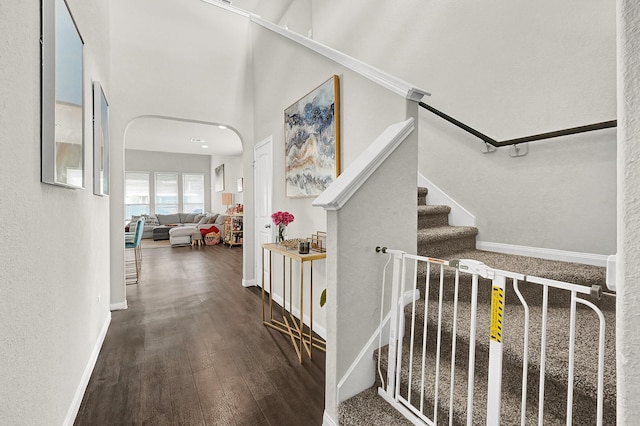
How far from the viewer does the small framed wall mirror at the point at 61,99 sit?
1.21 m

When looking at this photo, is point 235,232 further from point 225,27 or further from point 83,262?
point 83,262

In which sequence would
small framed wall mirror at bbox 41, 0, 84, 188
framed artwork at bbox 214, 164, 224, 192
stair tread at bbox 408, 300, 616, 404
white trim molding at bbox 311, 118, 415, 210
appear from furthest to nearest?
framed artwork at bbox 214, 164, 224, 192
white trim molding at bbox 311, 118, 415, 210
small framed wall mirror at bbox 41, 0, 84, 188
stair tread at bbox 408, 300, 616, 404

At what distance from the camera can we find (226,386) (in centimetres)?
193

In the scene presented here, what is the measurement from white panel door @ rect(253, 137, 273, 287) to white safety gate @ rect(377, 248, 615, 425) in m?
2.38

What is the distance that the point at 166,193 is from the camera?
10461mm

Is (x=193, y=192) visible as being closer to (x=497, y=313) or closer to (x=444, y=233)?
(x=444, y=233)

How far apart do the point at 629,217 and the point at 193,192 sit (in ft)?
38.7

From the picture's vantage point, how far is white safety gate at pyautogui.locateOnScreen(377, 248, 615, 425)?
3.31ft

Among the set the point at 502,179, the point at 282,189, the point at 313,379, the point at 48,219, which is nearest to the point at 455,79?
the point at 502,179

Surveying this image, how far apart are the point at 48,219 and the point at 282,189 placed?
2258 millimetres

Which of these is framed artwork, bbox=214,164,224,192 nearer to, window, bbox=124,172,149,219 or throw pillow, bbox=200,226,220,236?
throw pillow, bbox=200,226,220,236

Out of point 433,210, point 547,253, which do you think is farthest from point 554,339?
point 433,210

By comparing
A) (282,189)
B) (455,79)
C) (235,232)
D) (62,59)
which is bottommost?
(235,232)

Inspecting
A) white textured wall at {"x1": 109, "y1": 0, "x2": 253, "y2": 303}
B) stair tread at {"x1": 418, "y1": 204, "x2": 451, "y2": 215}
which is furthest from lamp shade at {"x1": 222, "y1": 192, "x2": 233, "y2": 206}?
stair tread at {"x1": 418, "y1": 204, "x2": 451, "y2": 215}
